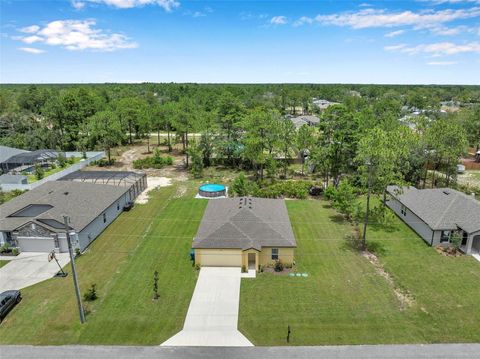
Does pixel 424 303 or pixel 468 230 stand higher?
pixel 468 230

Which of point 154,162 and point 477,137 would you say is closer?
point 154,162

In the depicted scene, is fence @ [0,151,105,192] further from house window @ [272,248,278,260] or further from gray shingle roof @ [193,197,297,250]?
house window @ [272,248,278,260]

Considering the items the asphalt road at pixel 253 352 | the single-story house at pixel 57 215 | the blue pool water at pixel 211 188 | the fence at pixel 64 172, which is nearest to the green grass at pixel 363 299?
the asphalt road at pixel 253 352

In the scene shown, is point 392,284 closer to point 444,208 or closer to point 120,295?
point 444,208

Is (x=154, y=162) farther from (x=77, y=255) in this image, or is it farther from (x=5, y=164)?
(x=77, y=255)

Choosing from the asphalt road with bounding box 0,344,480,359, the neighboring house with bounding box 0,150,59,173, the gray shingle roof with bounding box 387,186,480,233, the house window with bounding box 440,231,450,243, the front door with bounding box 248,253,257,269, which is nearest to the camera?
the asphalt road with bounding box 0,344,480,359

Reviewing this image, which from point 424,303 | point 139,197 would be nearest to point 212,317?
point 424,303

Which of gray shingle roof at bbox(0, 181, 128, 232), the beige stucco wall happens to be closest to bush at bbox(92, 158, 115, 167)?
gray shingle roof at bbox(0, 181, 128, 232)

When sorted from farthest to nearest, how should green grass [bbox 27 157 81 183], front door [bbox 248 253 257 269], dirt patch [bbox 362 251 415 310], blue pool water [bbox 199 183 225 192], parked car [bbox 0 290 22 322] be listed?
green grass [bbox 27 157 81 183] < blue pool water [bbox 199 183 225 192] < front door [bbox 248 253 257 269] < dirt patch [bbox 362 251 415 310] < parked car [bbox 0 290 22 322]
